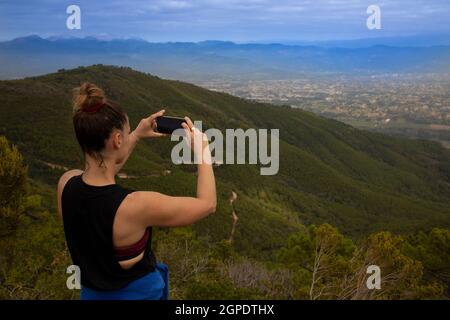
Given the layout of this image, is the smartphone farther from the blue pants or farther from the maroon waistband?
the blue pants

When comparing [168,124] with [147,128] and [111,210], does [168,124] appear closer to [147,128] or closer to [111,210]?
[147,128]

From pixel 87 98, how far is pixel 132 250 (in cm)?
80

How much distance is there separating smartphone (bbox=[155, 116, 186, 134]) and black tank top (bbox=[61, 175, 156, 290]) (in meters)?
0.47

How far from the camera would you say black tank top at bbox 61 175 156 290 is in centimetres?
200

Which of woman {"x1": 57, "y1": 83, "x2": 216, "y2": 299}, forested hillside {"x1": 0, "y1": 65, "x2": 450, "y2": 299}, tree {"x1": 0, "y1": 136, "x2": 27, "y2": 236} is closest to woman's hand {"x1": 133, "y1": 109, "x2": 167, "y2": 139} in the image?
woman {"x1": 57, "y1": 83, "x2": 216, "y2": 299}

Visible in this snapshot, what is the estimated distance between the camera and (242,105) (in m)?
121

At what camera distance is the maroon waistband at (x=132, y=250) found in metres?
2.05

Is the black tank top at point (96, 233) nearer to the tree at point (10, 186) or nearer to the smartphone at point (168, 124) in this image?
the smartphone at point (168, 124)

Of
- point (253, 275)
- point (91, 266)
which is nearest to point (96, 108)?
point (91, 266)

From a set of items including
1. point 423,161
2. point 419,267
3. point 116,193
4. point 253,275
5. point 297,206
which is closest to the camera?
point 116,193

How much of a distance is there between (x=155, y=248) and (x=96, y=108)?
584 inches

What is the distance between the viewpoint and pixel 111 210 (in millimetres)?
1979
